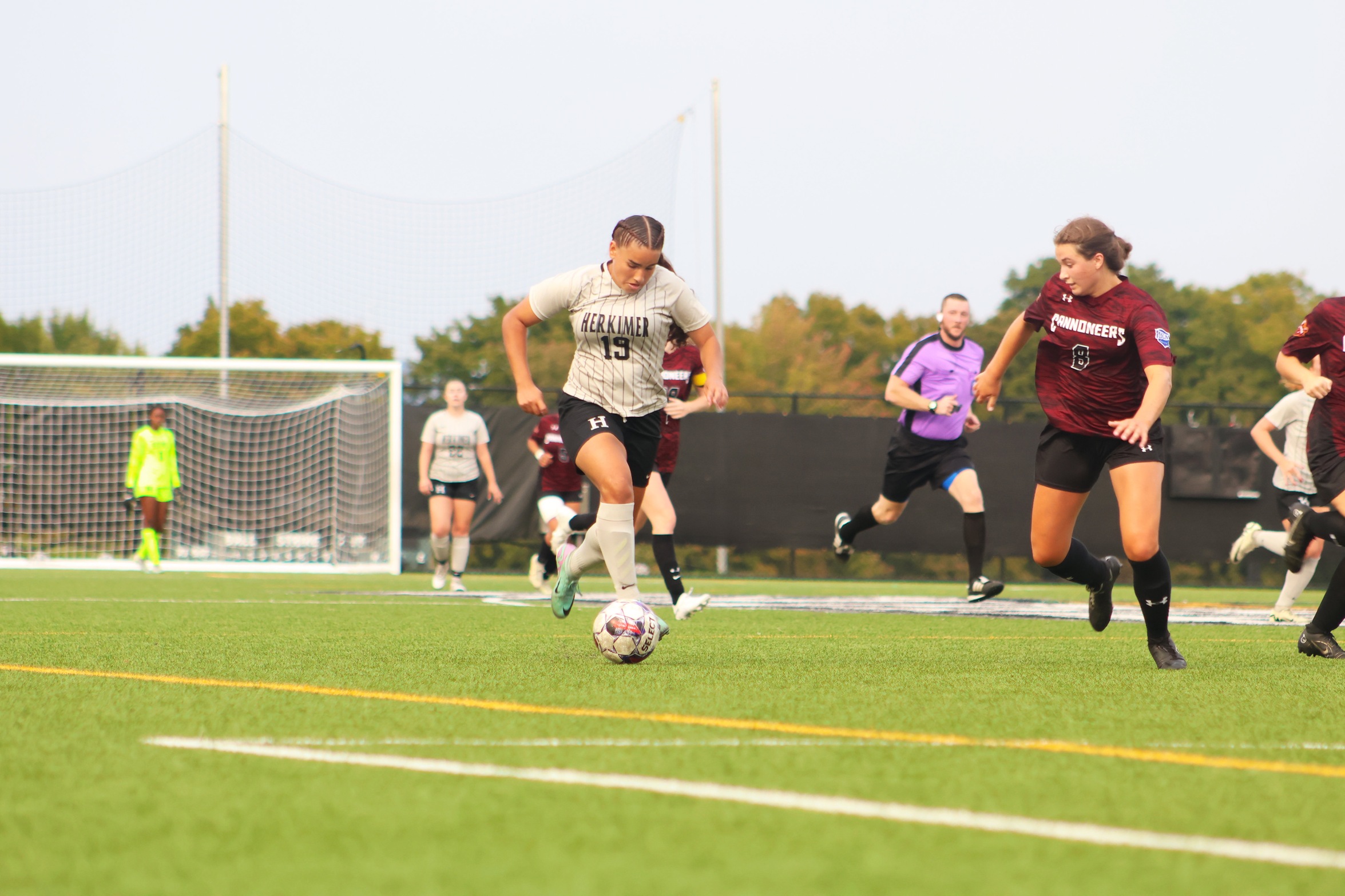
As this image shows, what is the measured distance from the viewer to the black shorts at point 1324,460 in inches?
249

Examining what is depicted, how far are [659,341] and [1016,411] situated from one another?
1547 centimetres

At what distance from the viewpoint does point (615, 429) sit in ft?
20.5

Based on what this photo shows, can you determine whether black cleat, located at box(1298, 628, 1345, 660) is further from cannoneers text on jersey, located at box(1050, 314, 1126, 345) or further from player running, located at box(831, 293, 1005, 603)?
player running, located at box(831, 293, 1005, 603)

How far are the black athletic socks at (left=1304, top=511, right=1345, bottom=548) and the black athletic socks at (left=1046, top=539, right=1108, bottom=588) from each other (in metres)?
1.25

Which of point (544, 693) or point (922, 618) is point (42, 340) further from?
point (544, 693)

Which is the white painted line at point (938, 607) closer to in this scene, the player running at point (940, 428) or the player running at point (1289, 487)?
the player running at point (1289, 487)

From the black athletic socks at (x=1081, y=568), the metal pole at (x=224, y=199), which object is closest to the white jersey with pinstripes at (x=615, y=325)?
the black athletic socks at (x=1081, y=568)

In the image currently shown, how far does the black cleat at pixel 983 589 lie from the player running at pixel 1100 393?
4255 millimetres

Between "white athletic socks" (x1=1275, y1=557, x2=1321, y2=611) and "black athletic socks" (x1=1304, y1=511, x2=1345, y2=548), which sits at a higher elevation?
"black athletic socks" (x1=1304, y1=511, x2=1345, y2=548)

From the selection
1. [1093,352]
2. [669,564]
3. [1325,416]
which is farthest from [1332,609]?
[669,564]

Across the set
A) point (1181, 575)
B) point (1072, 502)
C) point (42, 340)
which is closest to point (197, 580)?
point (1072, 502)

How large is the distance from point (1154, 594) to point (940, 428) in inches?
207

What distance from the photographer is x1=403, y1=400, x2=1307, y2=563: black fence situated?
18688 mm

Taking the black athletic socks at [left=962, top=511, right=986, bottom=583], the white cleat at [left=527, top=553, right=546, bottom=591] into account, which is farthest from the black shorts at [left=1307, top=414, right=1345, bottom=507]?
the white cleat at [left=527, top=553, right=546, bottom=591]
